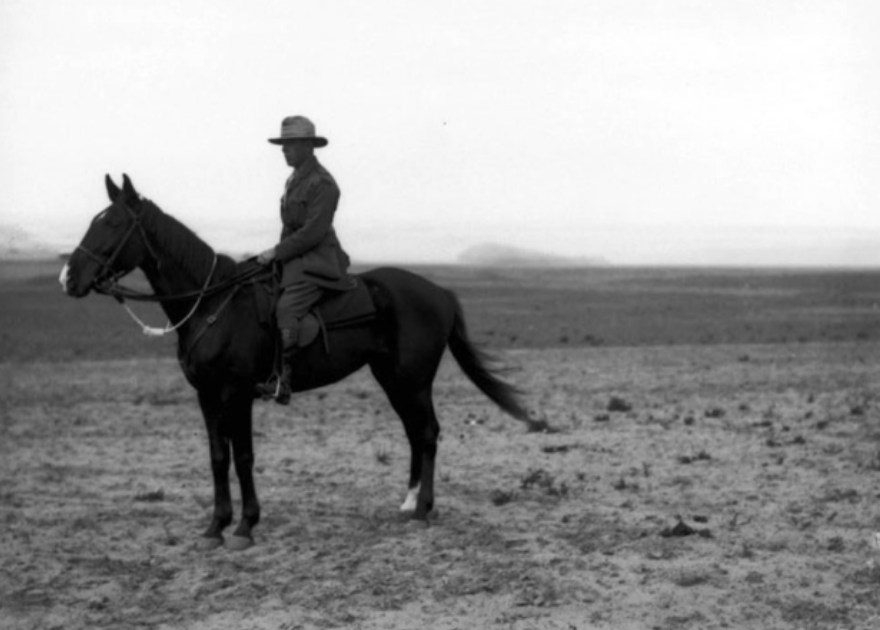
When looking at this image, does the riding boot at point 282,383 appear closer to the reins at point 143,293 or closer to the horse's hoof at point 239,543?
the reins at point 143,293

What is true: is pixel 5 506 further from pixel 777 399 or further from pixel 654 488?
pixel 777 399

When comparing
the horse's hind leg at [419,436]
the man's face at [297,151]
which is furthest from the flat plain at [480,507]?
the man's face at [297,151]

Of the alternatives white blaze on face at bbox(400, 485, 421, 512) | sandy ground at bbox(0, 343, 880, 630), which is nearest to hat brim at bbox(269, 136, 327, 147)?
sandy ground at bbox(0, 343, 880, 630)

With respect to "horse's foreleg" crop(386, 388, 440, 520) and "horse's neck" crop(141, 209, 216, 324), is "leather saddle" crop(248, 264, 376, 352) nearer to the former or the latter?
"horse's neck" crop(141, 209, 216, 324)

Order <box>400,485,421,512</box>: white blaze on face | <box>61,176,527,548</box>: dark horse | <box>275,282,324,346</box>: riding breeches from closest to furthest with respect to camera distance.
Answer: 1. <box>61,176,527,548</box>: dark horse
2. <box>275,282,324,346</box>: riding breeches
3. <box>400,485,421,512</box>: white blaze on face

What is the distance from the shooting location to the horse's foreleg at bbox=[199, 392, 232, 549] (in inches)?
357

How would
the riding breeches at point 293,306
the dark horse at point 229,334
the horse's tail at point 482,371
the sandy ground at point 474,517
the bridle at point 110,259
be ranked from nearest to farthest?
1. the sandy ground at point 474,517
2. the bridle at point 110,259
3. the dark horse at point 229,334
4. the riding breeches at point 293,306
5. the horse's tail at point 482,371

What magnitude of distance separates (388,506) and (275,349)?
202 cm

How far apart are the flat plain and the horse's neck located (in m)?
1.87

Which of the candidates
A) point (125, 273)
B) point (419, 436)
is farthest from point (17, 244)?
point (419, 436)

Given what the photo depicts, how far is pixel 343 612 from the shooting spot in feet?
23.7

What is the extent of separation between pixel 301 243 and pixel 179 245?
0.94 m

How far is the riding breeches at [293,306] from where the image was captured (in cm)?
898

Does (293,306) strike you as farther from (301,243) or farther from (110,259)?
(110,259)
